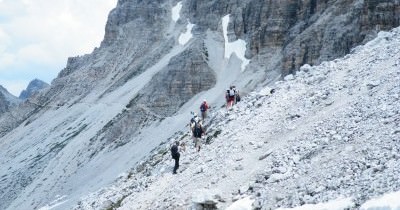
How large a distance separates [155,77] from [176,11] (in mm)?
29012

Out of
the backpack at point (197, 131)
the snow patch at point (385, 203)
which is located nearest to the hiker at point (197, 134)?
the backpack at point (197, 131)

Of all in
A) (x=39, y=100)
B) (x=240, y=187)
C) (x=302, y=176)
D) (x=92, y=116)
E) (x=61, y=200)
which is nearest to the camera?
(x=302, y=176)

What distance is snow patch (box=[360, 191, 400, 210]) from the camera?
14.6 metres

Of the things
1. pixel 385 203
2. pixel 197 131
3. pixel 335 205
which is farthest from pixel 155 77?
pixel 385 203

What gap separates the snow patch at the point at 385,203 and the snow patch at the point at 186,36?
80.9 metres

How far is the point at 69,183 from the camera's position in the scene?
63.8 metres

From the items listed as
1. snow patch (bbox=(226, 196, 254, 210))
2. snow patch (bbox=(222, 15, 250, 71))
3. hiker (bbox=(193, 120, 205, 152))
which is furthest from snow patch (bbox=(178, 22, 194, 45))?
snow patch (bbox=(226, 196, 254, 210))

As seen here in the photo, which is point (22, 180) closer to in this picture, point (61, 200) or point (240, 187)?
point (61, 200)

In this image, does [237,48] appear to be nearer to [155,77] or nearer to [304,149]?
Result: [155,77]

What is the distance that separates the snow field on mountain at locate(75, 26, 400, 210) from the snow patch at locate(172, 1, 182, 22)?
74.9 m

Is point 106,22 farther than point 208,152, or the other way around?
point 106,22

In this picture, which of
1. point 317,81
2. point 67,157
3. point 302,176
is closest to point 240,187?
point 302,176

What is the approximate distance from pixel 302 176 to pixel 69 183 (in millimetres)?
48499

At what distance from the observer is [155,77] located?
82.2m
